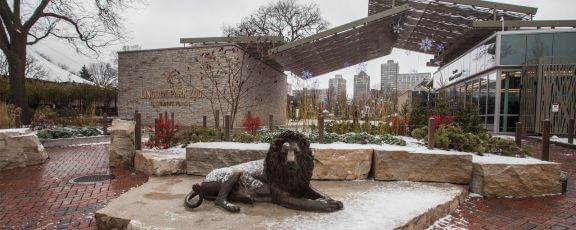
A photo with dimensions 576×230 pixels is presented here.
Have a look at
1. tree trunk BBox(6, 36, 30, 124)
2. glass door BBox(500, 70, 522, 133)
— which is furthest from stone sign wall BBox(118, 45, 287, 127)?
glass door BBox(500, 70, 522, 133)

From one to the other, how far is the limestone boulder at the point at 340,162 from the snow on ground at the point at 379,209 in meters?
0.53

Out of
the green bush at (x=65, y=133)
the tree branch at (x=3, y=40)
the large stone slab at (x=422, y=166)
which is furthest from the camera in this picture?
the tree branch at (x=3, y=40)

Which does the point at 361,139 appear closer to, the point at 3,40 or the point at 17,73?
the point at 17,73

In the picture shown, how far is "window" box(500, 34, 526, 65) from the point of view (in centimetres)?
1357

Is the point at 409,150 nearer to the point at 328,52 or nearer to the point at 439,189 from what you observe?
the point at 439,189

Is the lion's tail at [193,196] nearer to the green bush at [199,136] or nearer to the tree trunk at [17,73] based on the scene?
the green bush at [199,136]

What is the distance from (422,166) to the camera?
4.87 meters

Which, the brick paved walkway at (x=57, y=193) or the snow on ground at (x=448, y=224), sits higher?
the snow on ground at (x=448, y=224)

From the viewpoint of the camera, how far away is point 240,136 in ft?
22.0

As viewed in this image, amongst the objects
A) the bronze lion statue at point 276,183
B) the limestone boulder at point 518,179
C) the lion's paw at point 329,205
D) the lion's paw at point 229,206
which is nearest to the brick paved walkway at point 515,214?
the limestone boulder at point 518,179

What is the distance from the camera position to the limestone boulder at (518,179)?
14.8 ft

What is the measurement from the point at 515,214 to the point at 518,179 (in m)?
0.89

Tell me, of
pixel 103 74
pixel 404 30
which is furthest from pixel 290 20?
pixel 103 74

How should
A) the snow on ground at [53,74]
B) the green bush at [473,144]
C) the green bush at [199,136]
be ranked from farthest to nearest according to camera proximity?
the snow on ground at [53,74]
the green bush at [199,136]
the green bush at [473,144]
